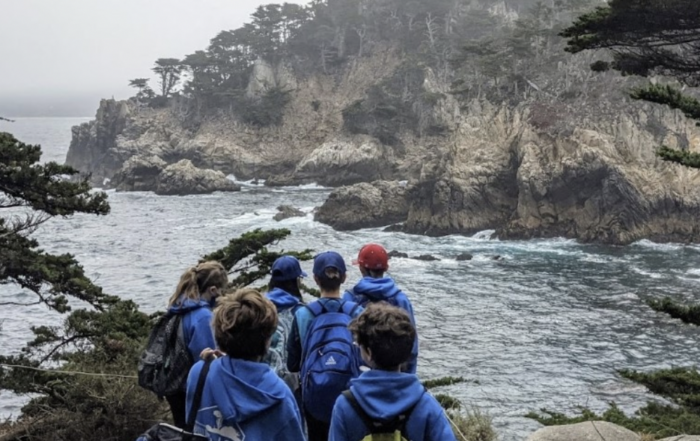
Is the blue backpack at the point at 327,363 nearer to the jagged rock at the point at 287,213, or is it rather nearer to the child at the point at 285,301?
the child at the point at 285,301

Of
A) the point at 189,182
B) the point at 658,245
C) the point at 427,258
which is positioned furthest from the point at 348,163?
the point at 658,245

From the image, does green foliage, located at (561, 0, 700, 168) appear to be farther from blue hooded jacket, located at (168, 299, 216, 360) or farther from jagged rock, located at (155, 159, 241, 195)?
jagged rock, located at (155, 159, 241, 195)

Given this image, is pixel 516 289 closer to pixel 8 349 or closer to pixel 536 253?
pixel 536 253

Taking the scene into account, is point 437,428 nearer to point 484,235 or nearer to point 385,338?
point 385,338

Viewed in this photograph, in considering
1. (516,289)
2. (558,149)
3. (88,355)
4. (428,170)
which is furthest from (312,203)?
(88,355)

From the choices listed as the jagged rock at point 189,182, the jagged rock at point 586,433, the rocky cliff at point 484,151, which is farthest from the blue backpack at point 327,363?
the jagged rock at point 189,182

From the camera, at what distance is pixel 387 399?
111 inches

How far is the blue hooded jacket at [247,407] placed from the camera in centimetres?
304

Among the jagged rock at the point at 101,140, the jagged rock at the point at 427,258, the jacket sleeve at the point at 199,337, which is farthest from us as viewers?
the jagged rock at the point at 101,140

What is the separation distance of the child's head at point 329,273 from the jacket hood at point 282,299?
0.94 ft

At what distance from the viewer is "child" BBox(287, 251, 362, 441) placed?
13.0 ft

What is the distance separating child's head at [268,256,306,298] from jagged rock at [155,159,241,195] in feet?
191

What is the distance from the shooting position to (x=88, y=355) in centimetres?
830

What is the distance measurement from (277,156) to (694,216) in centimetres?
4530
